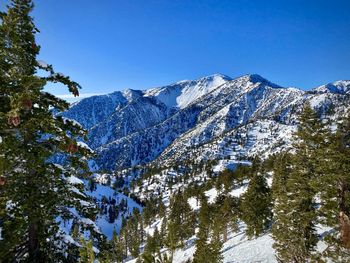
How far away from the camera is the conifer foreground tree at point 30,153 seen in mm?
10398

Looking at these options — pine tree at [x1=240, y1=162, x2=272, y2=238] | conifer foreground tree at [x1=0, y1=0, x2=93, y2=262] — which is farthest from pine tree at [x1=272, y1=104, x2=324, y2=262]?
pine tree at [x1=240, y1=162, x2=272, y2=238]

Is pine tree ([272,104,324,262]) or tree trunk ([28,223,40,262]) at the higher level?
pine tree ([272,104,324,262])

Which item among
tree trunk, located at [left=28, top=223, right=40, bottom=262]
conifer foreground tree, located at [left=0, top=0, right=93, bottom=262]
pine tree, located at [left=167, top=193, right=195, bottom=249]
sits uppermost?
pine tree, located at [left=167, top=193, right=195, bottom=249]

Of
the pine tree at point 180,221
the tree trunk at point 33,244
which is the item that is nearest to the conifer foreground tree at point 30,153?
the tree trunk at point 33,244

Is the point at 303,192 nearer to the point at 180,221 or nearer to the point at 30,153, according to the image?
the point at 30,153

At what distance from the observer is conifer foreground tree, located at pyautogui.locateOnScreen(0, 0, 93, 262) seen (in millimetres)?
10398

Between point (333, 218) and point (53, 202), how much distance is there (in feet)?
71.5

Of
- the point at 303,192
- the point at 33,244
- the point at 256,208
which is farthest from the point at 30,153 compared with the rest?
the point at 256,208

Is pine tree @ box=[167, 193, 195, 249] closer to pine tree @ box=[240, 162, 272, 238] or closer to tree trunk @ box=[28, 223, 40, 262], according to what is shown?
pine tree @ box=[240, 162, 272, 238]

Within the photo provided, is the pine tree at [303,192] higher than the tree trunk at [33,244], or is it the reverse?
the pine tree at [303,192]

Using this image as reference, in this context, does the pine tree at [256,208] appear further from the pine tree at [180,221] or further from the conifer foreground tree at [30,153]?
the conifer foreground tree at [30,153]

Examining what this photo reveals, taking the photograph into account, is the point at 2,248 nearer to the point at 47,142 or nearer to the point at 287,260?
the point at 47,142

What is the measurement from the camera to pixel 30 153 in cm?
1055

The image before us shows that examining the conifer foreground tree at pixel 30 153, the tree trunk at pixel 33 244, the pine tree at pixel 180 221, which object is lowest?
the tree trunk at pixel 33 244
